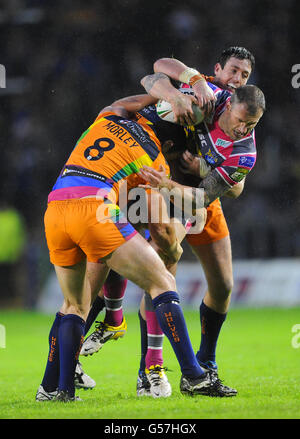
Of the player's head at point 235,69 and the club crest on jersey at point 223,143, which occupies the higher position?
the player's head at point 235,69

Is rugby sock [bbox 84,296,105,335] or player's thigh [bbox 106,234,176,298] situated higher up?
player's thigh [bbox 106,234,176,298]

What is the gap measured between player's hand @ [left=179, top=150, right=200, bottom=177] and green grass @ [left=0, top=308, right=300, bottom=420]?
1441 millimetres

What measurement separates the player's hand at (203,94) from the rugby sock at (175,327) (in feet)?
3.90

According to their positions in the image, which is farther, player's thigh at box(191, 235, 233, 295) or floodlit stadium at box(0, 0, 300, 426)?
player's thigh at box(191, 235, 233, 295)

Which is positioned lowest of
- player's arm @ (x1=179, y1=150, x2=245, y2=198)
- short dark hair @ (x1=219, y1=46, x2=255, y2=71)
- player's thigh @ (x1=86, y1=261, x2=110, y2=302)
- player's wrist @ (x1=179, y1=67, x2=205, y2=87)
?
player's thigh @ (x1=86, y1=261, x2=110, y2=302)

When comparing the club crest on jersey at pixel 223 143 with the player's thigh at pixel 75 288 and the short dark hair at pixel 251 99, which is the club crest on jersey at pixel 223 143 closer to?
the short dark hair at pixel 251 99

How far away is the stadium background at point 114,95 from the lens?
12539 mm

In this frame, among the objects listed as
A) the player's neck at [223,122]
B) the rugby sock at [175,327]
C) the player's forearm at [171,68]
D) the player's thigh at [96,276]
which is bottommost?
the rugby sock at [175,327]

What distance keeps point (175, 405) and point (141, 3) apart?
34.8ft

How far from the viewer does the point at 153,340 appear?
4887mm

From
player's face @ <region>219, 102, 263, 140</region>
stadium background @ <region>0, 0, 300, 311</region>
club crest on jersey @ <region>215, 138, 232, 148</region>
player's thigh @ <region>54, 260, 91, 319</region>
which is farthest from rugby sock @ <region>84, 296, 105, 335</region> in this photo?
stadium background @ <region>0, 0, 300, 311</region>

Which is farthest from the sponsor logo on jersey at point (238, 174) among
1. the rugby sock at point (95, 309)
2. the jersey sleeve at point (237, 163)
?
the rugby sock at point (95, 309)

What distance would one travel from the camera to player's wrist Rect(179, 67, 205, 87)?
470cm

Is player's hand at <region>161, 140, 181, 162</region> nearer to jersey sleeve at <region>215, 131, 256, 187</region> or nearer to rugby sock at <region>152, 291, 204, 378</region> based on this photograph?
jersey sleeve at <region>215, 131, 256, 187</region>
